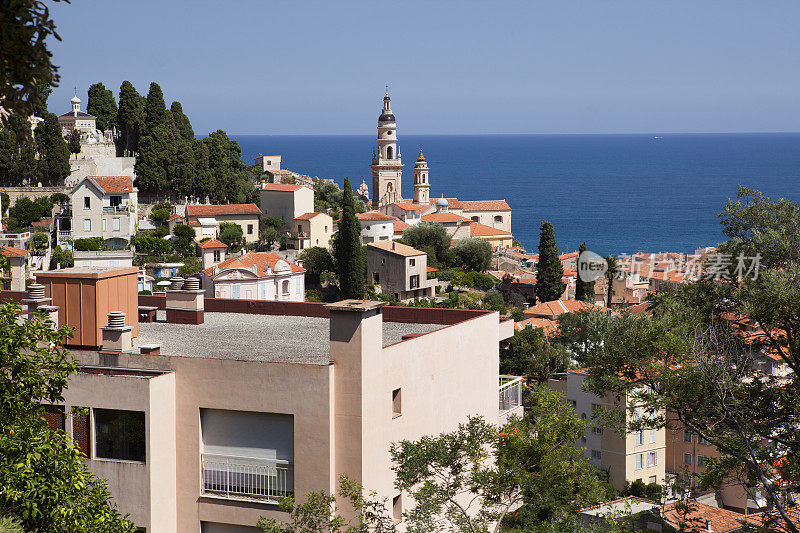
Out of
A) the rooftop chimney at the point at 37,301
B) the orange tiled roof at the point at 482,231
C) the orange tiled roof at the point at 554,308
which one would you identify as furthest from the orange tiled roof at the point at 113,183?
the rooftop chimney at the point at 37,301

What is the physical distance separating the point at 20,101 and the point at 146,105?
6230 centimetres

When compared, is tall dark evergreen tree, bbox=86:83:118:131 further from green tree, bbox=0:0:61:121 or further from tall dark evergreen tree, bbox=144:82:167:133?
green tree, bbox=0:0:61:121

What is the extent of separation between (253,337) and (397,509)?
3.30 meters

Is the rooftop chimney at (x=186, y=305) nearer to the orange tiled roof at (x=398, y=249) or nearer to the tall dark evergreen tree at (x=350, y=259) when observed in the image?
the tall dark evergreen tree at (x=350, y=259)

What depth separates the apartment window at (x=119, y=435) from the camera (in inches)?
383

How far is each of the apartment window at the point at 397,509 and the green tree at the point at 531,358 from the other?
26.4 metres

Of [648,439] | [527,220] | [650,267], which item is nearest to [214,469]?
[648,439]

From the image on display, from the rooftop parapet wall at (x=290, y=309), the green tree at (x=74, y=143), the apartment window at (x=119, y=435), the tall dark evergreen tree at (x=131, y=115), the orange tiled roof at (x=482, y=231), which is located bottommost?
the orange tiled roof at (x=482, y=231)

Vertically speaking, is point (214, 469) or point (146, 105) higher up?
point (146, 105)

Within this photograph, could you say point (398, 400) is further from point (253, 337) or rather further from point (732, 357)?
point (732, 357)

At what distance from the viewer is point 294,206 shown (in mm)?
61719

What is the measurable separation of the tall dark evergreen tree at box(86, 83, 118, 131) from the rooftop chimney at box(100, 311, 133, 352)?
208 feet

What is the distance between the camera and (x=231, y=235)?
5684 centimetres

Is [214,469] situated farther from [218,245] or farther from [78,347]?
[218,245]
